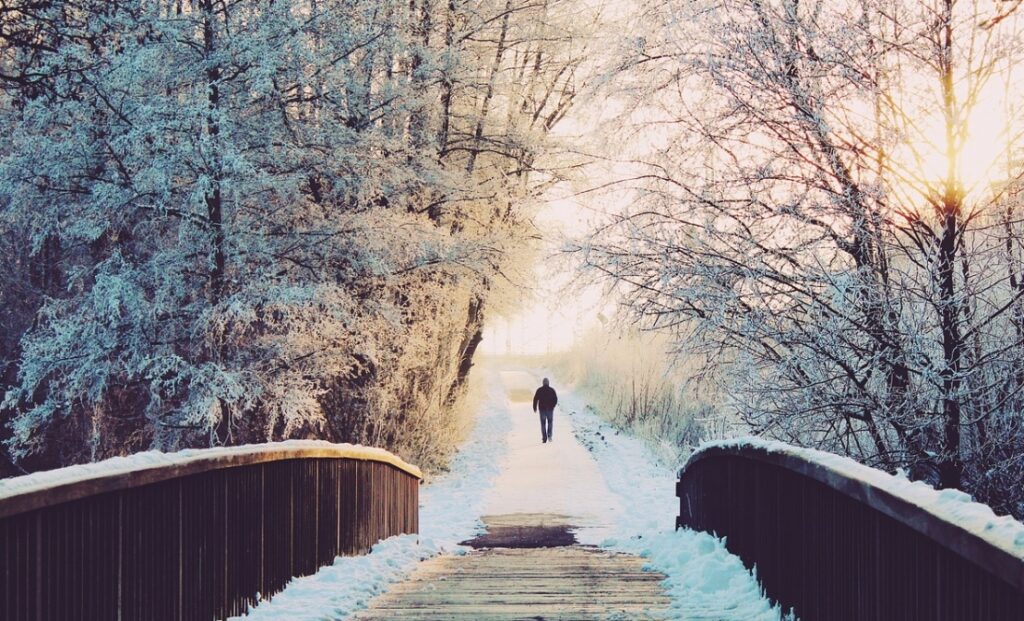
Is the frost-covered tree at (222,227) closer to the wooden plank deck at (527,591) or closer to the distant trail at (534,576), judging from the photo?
the distant trail at (534,576)

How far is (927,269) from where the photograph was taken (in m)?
6.92

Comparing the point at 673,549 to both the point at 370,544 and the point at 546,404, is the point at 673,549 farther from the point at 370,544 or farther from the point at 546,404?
the point at 546,404

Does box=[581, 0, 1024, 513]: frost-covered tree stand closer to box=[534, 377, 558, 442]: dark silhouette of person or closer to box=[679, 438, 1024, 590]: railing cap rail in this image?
box=[679, 438, 1024, 590]: railing cap rail

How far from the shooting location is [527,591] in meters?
6.53

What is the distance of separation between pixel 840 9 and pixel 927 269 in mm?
2297

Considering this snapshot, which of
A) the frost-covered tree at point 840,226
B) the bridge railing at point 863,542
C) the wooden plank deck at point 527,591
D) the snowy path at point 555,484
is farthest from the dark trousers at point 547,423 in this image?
the bridge railing at point 863,542

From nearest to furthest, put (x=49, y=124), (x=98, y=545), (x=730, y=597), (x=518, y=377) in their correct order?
(x=98, y=545), (x=730, y=597), (x=49, y=124), (x=518, y=377)

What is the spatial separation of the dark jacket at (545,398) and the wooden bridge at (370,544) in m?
15.6

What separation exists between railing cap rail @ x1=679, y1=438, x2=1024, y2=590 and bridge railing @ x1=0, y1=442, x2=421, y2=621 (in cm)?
288

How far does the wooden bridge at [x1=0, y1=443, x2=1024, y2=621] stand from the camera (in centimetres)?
311

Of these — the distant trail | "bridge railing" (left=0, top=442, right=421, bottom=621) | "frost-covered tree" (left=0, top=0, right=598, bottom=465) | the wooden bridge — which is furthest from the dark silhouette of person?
"bridge railing" (left=0, top=442, right=421, bottom=621)

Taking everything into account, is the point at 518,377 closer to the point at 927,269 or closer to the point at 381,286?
the point at 381,286

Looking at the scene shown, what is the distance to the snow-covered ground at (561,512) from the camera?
6074 mm

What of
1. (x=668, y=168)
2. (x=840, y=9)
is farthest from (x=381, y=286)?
(x=840, y=9)
